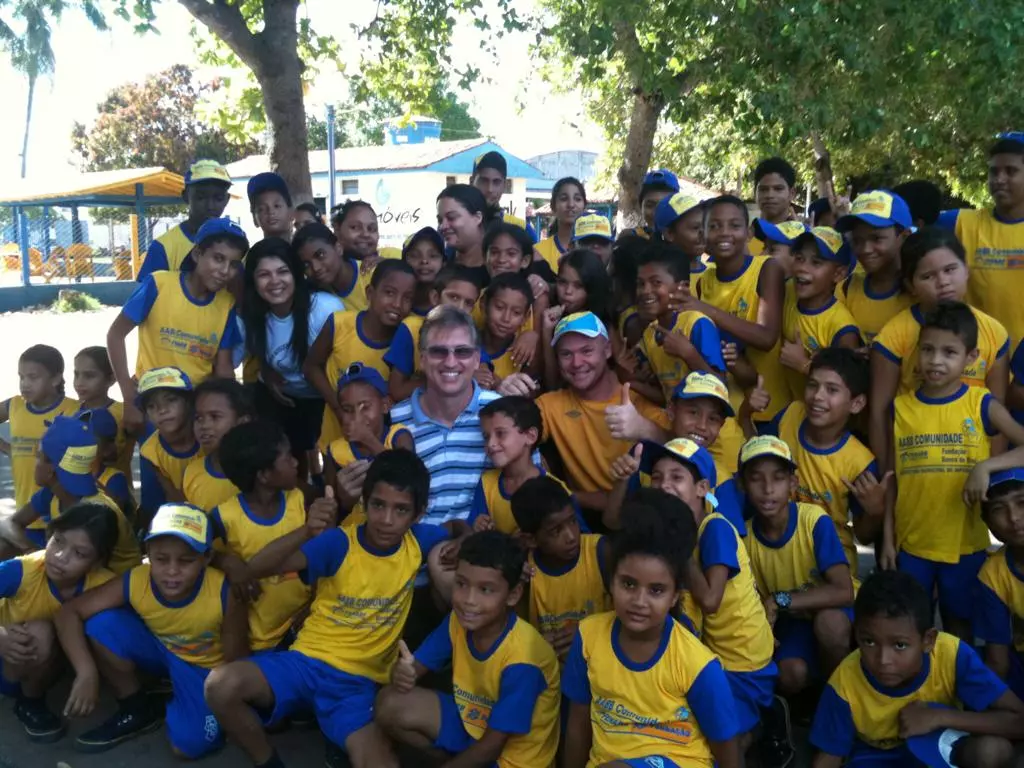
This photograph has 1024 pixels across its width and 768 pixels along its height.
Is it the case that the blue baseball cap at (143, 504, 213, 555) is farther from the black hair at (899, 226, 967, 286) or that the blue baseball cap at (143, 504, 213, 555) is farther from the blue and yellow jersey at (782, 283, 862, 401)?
the black hair at (899, 226, 967, 286)

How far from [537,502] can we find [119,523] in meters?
1.98

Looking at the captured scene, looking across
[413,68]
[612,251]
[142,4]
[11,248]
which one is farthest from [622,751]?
[11,248]

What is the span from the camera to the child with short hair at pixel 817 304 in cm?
389

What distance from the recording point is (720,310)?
4.01 meters

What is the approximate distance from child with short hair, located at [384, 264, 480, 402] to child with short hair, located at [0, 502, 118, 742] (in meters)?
1.37

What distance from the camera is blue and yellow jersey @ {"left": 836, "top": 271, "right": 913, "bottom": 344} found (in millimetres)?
3896

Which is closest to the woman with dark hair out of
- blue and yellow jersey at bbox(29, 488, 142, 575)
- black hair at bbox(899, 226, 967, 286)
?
blue and yellow jersey at bbox(29, 488, 142, 575)

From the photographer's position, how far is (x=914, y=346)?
142 inches

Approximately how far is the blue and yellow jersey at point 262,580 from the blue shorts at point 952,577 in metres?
2.50

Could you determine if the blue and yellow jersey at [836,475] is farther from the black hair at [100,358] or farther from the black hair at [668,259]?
the black hair at [100,358]

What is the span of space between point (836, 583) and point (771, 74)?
16.3 feet

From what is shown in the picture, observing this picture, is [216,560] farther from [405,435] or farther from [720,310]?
[720,310]

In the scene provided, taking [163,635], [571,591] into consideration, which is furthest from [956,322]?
[163,635]

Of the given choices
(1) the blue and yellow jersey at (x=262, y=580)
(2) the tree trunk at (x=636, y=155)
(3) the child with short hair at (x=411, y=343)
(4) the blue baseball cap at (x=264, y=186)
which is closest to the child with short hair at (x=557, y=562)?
(1) the blue and yellow jersey at (x=262, y=580)
